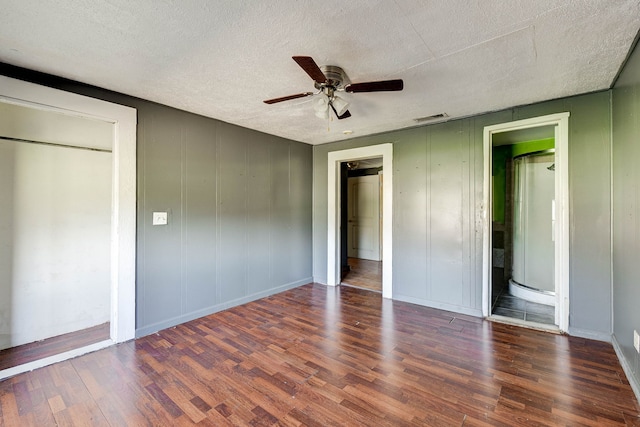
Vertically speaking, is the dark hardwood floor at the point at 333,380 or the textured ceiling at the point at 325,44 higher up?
the textured ceiling at the point at 325,44

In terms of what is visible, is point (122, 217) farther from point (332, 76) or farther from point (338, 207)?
point (338, 207)

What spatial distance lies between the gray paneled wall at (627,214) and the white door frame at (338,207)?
2166 mm

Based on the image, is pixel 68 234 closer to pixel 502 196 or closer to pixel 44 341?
pixel 44 341

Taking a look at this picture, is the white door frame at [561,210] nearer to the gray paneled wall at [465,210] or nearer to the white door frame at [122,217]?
the gray paneled wall at [465,210]

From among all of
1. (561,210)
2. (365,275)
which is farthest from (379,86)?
(365,275)

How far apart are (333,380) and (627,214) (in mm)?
2523

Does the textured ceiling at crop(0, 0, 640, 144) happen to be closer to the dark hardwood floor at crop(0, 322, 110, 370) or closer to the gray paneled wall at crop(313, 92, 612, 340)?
the gray paneled wall at crop(313, 92, 612, 340)

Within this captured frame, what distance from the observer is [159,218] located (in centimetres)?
290

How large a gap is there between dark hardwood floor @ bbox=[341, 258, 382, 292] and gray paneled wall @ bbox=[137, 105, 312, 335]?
3.36ft

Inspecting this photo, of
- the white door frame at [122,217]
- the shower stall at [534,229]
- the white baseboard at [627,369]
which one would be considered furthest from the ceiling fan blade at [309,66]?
the shower stall at [534,229]

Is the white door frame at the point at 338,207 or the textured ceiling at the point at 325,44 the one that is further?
the white door frame at the point at 338,207

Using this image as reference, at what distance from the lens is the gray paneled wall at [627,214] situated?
73.9 inches

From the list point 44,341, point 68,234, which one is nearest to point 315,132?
point 68,234

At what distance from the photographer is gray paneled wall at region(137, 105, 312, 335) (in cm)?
285
